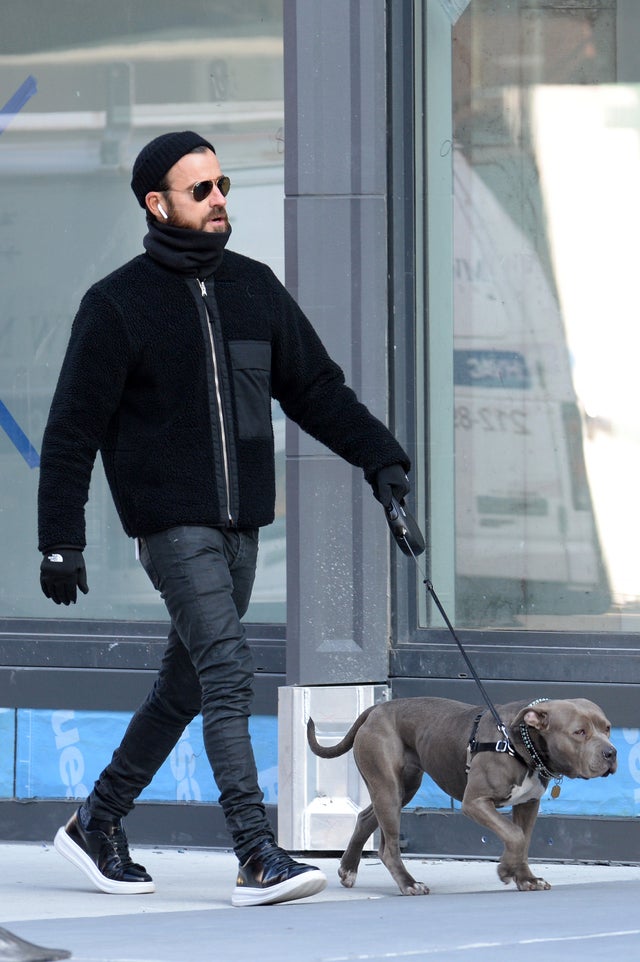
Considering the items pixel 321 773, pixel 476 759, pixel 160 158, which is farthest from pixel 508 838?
pixel 160 158

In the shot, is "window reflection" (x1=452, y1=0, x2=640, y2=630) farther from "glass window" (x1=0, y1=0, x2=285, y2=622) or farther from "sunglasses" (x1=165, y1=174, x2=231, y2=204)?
"sunglasses" (x1=165, y1=174, x2=231, y2=204)

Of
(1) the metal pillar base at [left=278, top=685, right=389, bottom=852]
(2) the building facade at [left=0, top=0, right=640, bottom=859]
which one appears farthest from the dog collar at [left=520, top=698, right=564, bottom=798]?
(1) the metal pillar base at [left=278, top=685, right=389, bottom=852]

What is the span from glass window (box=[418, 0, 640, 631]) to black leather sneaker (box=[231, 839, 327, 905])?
1.93m

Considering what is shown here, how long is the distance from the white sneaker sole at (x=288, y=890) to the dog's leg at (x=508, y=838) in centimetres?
60

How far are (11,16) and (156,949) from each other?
4.46 m

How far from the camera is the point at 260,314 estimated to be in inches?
213

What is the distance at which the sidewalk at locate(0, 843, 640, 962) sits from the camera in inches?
172

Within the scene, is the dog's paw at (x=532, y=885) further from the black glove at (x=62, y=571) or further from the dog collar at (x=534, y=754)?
the black glove at (x=62, y=571)

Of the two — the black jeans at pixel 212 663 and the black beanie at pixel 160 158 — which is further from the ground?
the black beanie at pixel 160 158

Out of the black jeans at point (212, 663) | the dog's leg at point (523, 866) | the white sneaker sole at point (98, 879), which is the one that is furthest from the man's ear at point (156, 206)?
the dog's leg at point (523, 866)

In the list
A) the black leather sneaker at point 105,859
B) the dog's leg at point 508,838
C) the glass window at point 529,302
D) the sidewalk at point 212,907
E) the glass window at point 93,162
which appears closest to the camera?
the sidewalk at point 212,907

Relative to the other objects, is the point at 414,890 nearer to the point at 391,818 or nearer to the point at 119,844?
the point at 391,818

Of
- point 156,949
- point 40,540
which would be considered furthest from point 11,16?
point 156,949

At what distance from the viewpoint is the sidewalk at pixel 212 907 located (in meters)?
4.38
